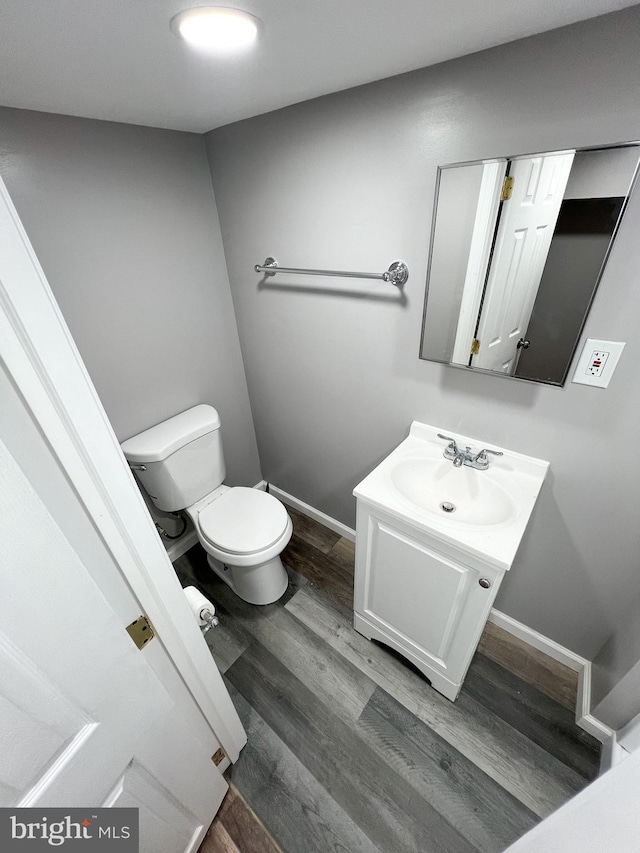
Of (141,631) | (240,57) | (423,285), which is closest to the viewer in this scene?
(141,631)

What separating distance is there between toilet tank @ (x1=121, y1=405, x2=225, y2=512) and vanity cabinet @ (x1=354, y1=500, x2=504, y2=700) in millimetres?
840

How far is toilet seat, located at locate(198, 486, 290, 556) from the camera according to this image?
4.91 ft

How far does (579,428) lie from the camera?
3.56 feet

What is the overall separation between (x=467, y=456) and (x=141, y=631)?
1.12m

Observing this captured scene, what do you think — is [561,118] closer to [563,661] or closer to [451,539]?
[451,539]

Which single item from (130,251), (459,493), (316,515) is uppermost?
(130,251)

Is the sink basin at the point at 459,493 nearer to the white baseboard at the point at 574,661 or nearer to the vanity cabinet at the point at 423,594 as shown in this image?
the vanity cabinet at the point at 423,594

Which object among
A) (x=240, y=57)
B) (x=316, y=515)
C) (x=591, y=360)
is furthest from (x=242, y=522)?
(x=240, y=57)

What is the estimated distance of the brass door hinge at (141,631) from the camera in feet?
2.09

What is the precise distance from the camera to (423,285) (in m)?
1.19

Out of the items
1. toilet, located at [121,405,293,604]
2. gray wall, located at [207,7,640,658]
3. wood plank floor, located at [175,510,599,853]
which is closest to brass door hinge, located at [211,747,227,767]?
wood plank floor, located at [175,510,599,853]

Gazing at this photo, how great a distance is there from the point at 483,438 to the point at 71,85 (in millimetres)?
1597

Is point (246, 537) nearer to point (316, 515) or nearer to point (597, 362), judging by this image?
point (316, 515)

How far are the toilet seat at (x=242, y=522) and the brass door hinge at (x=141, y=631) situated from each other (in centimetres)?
80
